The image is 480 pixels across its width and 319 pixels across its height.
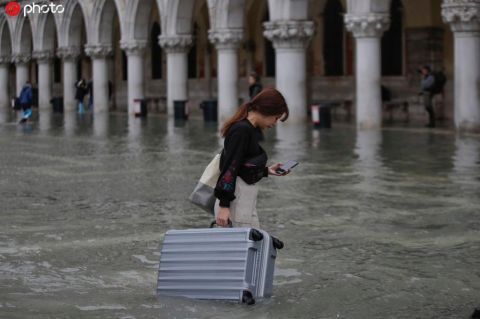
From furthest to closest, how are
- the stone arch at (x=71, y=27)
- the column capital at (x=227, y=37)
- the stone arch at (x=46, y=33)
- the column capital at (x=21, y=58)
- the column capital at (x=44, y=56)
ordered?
the column capital at (x=21, y=58) → the stone arch at (x=46, y=33) → the column capital at (x=44, y=56) → the stone arch at (x=71, y=27) → the column capital at (x=227, y=37)

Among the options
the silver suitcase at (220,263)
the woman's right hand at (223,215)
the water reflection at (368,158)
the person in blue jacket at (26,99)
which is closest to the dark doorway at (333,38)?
the person in blue jacket at (26,99)

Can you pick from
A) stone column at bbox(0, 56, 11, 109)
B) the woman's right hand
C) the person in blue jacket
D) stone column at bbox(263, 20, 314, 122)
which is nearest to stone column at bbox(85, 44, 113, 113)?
the person in blue jacket

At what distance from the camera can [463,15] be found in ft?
74.1

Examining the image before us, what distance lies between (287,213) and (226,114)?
1963 centimetres

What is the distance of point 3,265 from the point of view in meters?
7.96

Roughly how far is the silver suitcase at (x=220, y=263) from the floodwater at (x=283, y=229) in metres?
0.10

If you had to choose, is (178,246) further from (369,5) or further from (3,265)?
(369,5)

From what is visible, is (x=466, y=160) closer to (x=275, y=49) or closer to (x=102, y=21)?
(x=275, y=49)

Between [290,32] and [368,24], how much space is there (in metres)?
2.87

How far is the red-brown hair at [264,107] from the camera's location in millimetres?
6655

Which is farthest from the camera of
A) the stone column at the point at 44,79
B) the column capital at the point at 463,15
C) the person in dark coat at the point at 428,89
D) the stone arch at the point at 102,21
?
the stone column at the point at 44,79

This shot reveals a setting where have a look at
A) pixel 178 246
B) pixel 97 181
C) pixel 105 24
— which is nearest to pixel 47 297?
pixel 178 246

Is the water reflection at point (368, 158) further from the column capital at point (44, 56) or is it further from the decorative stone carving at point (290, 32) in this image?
the column capital at point (44, 56)

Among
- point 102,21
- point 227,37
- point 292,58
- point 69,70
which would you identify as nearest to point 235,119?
point 292,58
